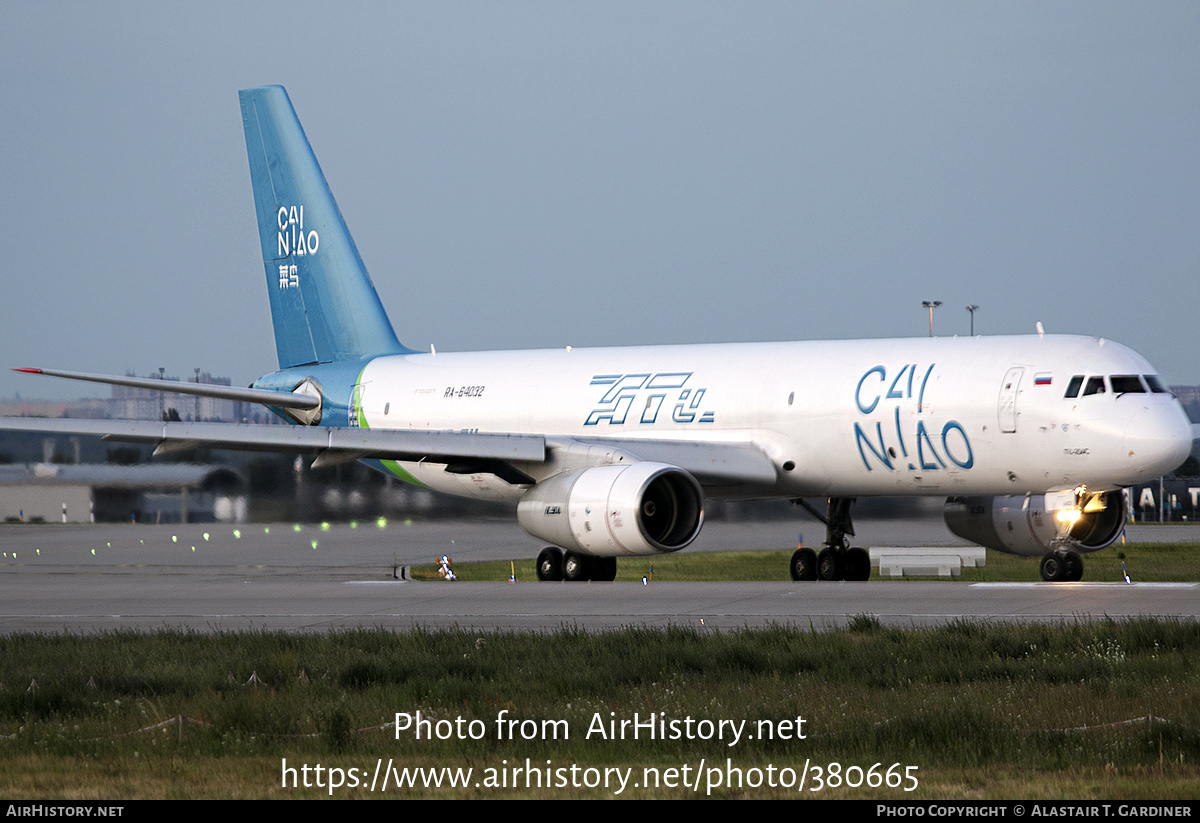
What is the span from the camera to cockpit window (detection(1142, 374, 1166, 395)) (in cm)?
1953

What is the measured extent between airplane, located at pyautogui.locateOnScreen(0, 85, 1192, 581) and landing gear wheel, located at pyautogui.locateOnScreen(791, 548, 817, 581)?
0.10 ft

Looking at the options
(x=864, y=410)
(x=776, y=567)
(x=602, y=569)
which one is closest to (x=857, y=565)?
(x=864, y=410)

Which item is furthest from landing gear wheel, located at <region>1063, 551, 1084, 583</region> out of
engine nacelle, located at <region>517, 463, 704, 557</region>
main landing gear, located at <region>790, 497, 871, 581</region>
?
engine nacelle, located at <region>517, 463, 704, 557</region>

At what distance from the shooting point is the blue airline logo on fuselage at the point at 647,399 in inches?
893

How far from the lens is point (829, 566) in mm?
23016

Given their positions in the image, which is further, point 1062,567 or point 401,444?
point 401,444

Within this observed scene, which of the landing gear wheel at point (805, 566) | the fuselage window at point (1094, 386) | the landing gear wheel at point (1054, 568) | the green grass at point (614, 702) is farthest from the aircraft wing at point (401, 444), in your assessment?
the green grass at point (614, 702)

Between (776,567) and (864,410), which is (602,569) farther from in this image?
(776,567)

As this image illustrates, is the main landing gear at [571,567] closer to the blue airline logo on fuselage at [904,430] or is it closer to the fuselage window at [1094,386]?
the blue airline logo on fuselage at [904,430]

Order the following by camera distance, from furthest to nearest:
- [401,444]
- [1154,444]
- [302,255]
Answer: [302,255], [401,444], [1154,444]

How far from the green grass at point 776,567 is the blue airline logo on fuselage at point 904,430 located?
750cm

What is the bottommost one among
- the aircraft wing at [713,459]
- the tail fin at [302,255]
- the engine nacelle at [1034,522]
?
the engine nacelle at [1034,522]

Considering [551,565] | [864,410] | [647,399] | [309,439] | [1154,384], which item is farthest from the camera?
[647,399]

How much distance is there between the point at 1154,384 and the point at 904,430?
3.12m
